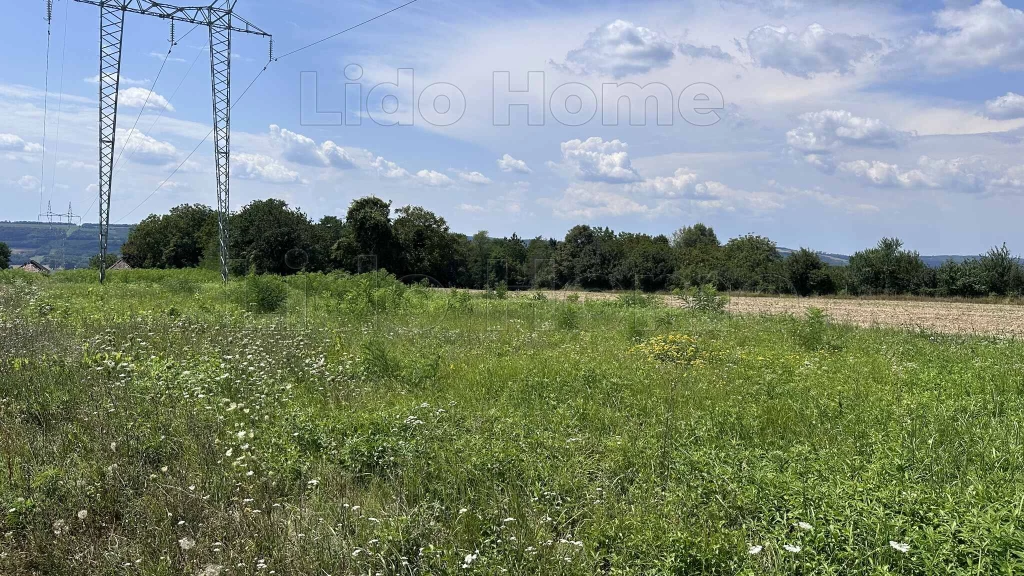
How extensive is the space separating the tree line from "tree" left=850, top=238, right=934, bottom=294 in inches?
2.8

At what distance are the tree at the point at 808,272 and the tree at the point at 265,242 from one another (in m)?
34.9

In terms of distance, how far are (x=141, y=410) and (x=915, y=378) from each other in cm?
830

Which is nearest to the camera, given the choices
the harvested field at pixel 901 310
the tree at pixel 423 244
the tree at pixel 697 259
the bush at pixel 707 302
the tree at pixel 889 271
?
the bush at pixel 707 302

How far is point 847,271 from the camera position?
45562 millimetres

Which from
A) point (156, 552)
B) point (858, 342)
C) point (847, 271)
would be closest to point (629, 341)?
point (858, 342)

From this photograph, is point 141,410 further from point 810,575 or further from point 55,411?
point 810,575

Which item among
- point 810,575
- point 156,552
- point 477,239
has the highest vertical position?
point 477,239

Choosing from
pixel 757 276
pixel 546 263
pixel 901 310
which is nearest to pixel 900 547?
pixel 901 310

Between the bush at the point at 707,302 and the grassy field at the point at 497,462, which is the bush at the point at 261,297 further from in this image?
the bush at the point at 707,302

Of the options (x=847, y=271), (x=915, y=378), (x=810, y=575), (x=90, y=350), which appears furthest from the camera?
(x=847, y=271)

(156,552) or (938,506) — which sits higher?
(938,506)

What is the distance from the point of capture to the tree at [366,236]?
46.2m

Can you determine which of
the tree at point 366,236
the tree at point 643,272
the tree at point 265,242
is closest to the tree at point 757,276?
the tree at point 643,272

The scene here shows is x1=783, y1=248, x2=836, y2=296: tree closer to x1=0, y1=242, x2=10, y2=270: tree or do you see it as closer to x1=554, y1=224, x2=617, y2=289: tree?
x1=554, y1=224, x2=617, y2=289: tree
